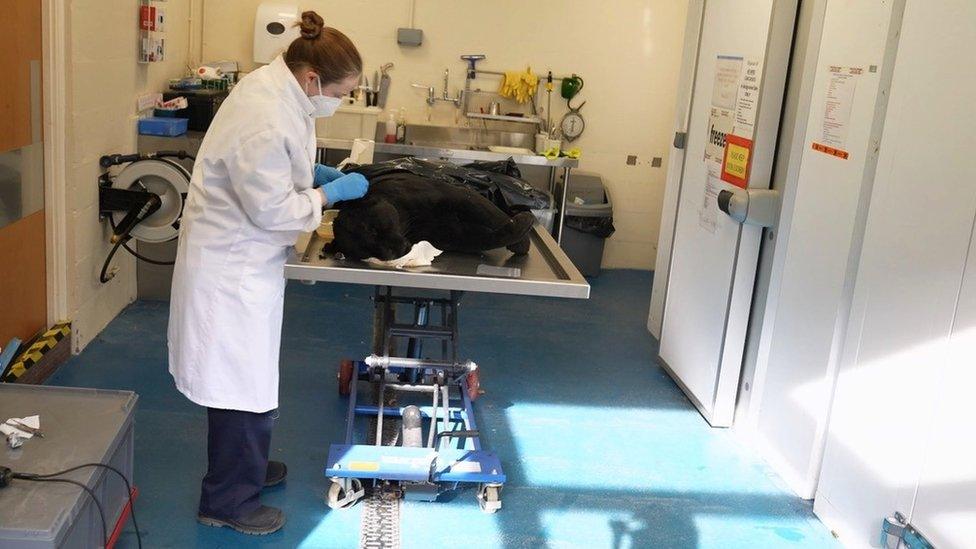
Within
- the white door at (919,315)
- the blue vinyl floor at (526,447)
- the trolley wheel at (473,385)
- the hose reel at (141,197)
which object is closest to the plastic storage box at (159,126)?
the hose reel at (141,197)

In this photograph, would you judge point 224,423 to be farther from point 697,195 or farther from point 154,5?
point 154,5

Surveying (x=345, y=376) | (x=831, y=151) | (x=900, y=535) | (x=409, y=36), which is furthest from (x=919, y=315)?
(x=409, y=36)

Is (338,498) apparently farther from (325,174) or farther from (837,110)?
(837,110)

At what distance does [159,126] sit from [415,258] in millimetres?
2630

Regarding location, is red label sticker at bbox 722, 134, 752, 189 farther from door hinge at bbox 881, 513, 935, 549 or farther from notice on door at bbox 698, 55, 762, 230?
door hinge at bbox 881, 513, 935, 549

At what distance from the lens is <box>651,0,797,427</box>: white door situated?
351 centimetres

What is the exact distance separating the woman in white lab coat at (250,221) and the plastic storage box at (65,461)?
23 cm

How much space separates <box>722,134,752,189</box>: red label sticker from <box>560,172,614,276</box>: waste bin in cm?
224

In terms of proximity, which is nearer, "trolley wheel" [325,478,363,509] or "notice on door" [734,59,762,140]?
"trolley wheel" [325,478,363,509]

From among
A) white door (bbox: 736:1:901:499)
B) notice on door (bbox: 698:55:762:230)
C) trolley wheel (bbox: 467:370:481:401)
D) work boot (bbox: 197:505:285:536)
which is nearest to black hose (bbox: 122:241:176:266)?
trolley wheel (bbox: 467:370:481:401)

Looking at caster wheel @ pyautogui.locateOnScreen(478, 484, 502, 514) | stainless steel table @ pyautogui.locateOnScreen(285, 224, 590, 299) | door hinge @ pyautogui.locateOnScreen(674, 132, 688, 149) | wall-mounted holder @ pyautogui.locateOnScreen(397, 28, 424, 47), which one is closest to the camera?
stainless steel table @ pyautogui.locateOnScreen(285, 224, 590, 299)

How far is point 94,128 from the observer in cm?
407

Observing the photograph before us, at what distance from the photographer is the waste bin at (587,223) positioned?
19.8 ft

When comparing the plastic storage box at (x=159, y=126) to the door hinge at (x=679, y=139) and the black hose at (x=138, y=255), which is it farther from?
the door hinge at (x=679, y=139)
